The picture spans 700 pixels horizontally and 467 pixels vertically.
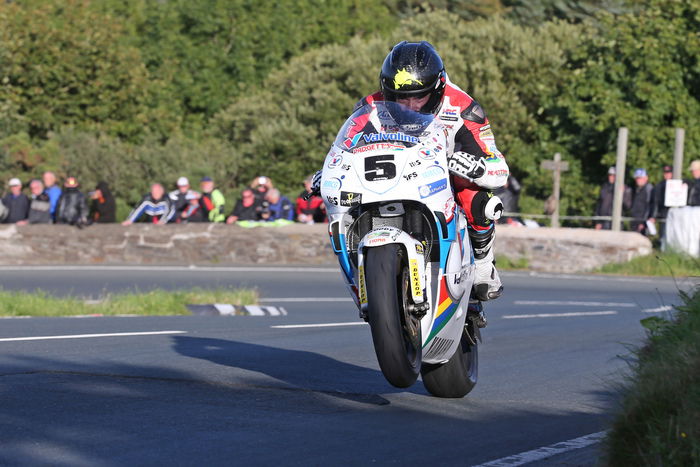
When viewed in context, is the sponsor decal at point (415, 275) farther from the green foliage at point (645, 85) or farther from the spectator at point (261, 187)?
the green foliage at point (645, 85)

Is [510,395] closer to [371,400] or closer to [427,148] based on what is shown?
[371,400]

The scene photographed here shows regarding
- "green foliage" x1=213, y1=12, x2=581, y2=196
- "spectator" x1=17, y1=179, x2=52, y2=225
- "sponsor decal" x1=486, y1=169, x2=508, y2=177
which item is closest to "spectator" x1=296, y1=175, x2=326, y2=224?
"spectator" x1=17, y1=179, x2=52, y2=225

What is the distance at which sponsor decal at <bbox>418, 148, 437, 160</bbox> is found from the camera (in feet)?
23.3

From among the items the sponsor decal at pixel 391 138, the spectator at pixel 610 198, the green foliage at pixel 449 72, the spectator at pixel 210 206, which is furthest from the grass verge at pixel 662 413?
the green foliage at pixel 449 72

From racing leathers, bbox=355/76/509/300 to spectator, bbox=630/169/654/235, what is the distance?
56.9ft

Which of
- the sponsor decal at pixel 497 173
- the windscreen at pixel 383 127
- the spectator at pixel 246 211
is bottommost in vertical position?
the spectator at pixel 246 211

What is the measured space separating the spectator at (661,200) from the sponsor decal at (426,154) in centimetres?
1694

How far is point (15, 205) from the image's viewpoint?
24828 millimetres

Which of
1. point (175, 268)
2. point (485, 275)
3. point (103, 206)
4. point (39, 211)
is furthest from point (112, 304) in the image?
point (103, 206)

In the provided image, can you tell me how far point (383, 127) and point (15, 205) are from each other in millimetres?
18648

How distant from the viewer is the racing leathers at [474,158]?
7.52 m

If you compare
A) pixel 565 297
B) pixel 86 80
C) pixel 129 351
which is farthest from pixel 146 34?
pixel 129 351

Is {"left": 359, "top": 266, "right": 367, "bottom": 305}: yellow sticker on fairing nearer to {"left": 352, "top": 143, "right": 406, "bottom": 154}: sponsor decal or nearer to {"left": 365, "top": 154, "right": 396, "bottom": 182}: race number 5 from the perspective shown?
{"left": 365, "top": 154, "right": 396, "bottom": 182}: race number 5

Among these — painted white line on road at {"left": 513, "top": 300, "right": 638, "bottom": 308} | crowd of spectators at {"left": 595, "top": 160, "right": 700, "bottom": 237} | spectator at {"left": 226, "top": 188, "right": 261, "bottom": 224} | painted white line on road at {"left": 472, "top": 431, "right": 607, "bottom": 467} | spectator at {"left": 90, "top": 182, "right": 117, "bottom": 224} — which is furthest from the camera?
spectator at {"left": 90, "top": 182, "right": 117, "bottom": 224}
